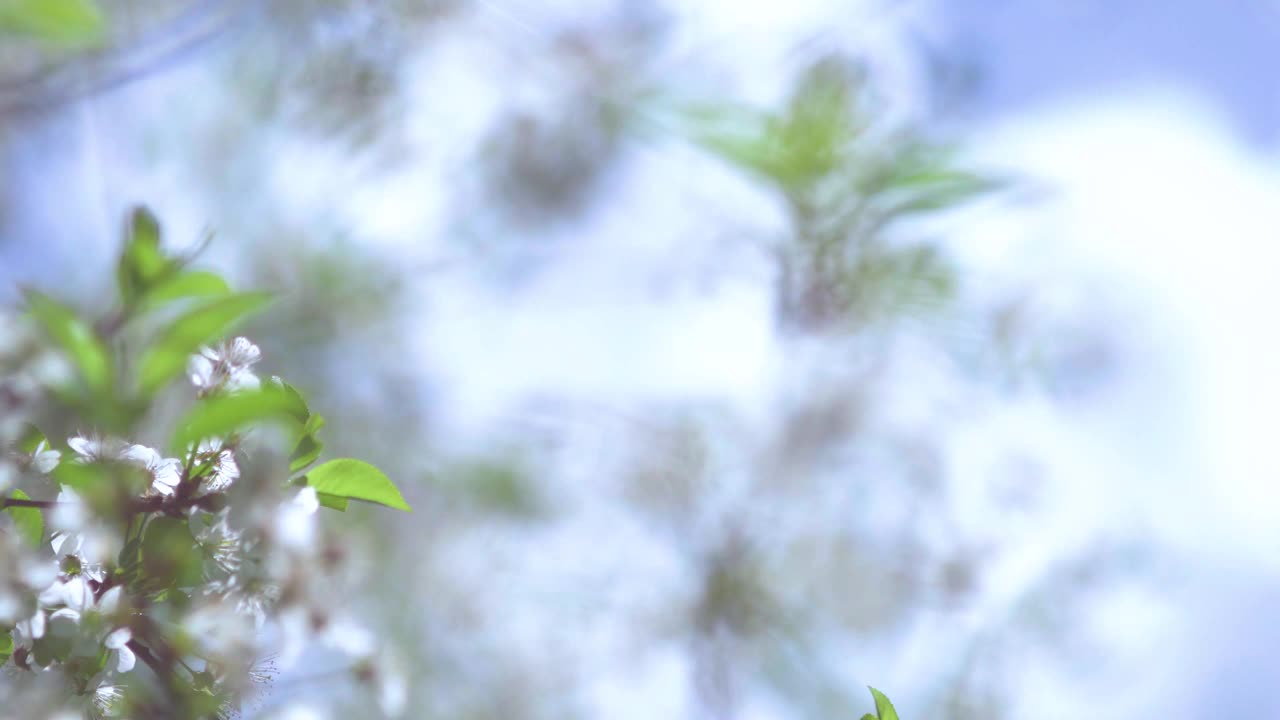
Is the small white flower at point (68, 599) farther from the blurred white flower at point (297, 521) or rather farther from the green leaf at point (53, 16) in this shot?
the green leaf at point (53, 16)

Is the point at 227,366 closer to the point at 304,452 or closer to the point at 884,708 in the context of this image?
the point at 304,452

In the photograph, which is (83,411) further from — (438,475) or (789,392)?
(438,475)

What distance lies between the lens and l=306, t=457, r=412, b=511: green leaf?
20 centimetres

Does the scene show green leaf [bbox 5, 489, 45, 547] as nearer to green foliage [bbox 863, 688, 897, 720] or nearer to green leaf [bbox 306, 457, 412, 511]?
green leaf [bbox 306, 457, 412, 511]

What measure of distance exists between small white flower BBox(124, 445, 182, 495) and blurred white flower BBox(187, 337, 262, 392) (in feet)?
0.05

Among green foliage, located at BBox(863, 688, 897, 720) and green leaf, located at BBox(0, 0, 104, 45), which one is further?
green leaf, located at BBox(0, 0, 104, 45)

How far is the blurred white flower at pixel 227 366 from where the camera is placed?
200mm

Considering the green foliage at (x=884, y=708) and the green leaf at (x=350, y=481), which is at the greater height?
the green leaf at (x=350, y=481)

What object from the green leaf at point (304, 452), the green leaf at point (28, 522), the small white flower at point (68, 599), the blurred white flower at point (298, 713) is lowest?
the blurred white flower at point (298, 713)

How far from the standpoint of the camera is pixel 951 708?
1265 millimetres

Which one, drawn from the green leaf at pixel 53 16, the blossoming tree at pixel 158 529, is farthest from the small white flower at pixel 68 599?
the green leaf at pixel 53 16

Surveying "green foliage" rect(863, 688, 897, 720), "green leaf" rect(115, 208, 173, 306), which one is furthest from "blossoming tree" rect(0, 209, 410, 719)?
"green foliage" rect(863, 688, 897, 720)

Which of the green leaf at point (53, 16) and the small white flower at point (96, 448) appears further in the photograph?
the green leaf at point (53, 16)

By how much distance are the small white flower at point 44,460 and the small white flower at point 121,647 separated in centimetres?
4
